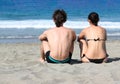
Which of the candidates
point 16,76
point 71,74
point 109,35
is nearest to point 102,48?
point 71,74

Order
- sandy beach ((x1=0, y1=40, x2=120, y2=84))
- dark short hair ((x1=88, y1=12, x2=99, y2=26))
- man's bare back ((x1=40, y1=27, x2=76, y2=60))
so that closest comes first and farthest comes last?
sandy beach ((x1=0, y1=40, x2=120, y2=84)) < man's bare back ((x1=40, y1=27, x2=76, y2=60)) < dark short hair ((x1=88, y1=12, x2=99, y2=26))

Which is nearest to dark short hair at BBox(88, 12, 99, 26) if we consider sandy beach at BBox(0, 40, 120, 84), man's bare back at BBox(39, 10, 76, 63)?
man's bare back at BBox(39, 10, 76, 63)

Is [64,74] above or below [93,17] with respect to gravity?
below

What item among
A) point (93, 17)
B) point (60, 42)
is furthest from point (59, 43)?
point (93, 17)

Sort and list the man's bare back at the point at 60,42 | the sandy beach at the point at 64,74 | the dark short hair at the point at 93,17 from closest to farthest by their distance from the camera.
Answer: the sandy beach at the point at 64,74 < the man's bare back at the point at 60,42 < the dark short hair at the point at 93,17

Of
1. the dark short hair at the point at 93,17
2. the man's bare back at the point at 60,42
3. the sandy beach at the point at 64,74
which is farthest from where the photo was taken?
the dark short hair at the point at 93,17

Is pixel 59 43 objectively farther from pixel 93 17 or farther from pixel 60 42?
pixel 93 17

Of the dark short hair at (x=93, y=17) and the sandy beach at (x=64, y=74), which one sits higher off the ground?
the dark short hair at (x=93, y=17)

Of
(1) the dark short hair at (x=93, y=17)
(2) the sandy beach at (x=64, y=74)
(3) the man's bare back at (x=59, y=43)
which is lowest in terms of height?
(2) the sandy beach at (x=64, y=74)

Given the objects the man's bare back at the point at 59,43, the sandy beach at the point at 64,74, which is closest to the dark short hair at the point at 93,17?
the man's bare back at the point at 59,43

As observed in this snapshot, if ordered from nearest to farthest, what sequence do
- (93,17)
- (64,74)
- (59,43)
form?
(64,74) < (59,43) < (93,17)

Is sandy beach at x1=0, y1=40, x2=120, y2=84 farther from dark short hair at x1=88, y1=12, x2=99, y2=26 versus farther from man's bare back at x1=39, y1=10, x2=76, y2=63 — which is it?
dark short hair at x1=88, y1=12, x2=99, y2=26

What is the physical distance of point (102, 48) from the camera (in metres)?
6.82

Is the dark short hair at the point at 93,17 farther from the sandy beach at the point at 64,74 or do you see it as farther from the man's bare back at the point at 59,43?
the sandy beach at the point at 64,74
